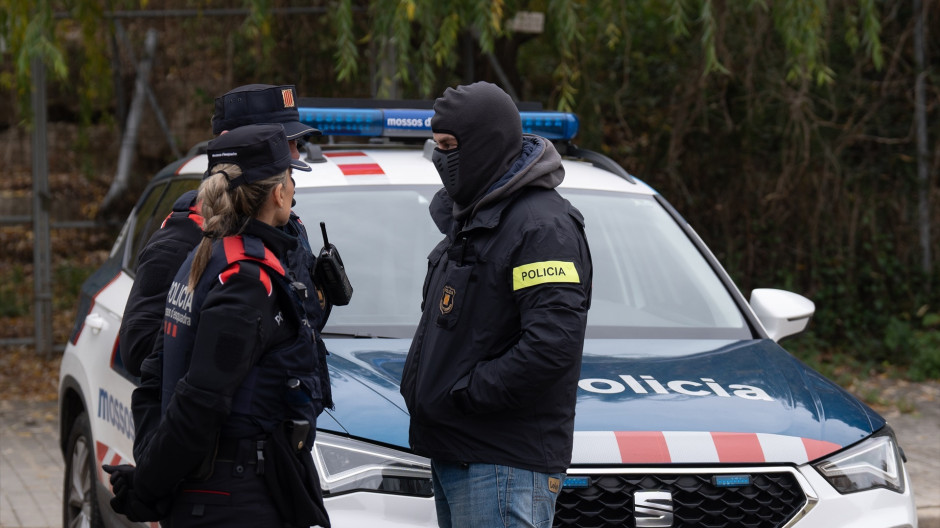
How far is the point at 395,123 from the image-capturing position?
4.75m

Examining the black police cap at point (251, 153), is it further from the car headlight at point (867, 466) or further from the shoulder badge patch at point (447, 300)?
the car headlight at point (867, 466)

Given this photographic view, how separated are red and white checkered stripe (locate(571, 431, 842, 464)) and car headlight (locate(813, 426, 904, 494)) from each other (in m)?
0.08

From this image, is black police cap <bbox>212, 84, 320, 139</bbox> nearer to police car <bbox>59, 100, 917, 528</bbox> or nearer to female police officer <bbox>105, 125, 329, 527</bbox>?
female police officer <bbox>105, 125, 329, 527</bbox>

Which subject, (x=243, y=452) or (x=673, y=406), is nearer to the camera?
(x=243, y=452)

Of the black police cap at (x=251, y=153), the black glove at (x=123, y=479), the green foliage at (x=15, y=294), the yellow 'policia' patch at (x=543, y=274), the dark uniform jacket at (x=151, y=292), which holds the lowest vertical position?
the green foliage at (x=15, y=294)

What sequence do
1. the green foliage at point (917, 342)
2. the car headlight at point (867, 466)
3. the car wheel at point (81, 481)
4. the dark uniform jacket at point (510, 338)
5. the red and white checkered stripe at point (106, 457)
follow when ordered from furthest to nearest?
the green foliage at point (917, 342), the car wheel at point (81, 481), the red and white checkered stripe at point (106, 457), the car headlight at point (867, 466), the dark uniform jacket at point (510, 338)

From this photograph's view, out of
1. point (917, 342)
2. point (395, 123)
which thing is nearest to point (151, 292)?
point (395, 123)

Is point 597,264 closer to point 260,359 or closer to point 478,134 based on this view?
point 478,134

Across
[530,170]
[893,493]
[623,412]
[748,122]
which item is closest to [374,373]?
[623,412]

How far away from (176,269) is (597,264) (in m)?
1.91

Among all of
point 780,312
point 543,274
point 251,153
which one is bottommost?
point 780,312

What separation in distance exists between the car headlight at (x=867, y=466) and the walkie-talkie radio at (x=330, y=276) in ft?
4.67

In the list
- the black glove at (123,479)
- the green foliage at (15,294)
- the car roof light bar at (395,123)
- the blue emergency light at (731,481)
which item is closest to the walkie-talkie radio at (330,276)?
the black glove at (123,479)

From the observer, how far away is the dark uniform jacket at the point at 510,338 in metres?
2.68
